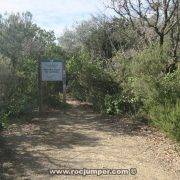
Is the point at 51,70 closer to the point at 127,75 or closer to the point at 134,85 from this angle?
the point at 127,75

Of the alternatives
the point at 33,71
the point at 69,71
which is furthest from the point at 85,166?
the point at 69,71

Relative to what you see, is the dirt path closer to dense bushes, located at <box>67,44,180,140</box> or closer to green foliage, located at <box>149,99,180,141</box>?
green foliage, located at <box>149,99,180,141</box>

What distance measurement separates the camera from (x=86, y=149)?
9.67m

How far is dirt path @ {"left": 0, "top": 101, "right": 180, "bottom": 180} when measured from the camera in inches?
325

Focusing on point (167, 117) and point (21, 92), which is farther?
point (21, 92)

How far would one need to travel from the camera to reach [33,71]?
52.0 ft

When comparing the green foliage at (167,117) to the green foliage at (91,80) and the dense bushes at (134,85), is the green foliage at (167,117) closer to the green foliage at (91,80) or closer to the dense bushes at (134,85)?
the dense bushes at (134,85)

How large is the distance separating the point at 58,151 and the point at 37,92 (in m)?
5.81

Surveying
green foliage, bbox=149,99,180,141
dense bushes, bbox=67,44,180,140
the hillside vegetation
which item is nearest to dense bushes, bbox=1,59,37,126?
the hillside vegetation

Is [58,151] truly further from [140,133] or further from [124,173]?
[140,133]

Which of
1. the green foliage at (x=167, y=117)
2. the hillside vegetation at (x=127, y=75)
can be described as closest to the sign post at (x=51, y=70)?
the hillside vegetation at (x=127, y=75)

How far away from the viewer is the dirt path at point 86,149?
27.1 ft

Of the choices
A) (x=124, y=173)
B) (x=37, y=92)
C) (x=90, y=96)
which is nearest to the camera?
(x=124, y=173)

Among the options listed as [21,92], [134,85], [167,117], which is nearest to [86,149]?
[167,117]
